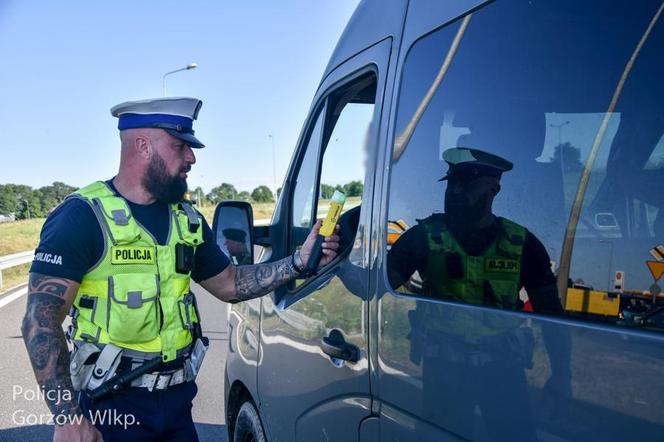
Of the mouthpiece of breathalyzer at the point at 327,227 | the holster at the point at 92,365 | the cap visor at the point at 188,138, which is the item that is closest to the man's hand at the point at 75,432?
the holster at the point at 92,365

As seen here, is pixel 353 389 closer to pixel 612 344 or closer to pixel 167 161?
pixel 612 344

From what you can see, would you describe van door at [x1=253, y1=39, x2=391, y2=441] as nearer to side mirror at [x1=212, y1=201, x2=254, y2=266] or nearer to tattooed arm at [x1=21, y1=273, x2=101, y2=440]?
side mirror at [x1=212, y1=201, x2=254, y2=266]

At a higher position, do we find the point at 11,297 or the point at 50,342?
the point at 50,342

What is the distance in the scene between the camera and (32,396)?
519 cm

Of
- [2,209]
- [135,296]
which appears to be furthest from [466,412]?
[2,209]

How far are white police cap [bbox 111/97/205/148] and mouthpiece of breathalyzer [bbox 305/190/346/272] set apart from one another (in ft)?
2.14

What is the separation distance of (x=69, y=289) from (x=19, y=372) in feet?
15.2

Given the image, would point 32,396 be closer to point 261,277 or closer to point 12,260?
point 261,277

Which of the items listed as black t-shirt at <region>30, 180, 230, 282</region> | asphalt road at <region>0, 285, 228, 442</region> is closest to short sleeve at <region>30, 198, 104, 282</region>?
black t-shirt at <region>30, 180, 230, 282</region>

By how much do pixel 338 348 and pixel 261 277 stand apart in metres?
0.81

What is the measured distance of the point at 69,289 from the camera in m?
2.12

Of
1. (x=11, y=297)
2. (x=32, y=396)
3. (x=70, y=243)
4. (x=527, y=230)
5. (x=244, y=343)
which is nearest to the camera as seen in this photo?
(x=527, y=230)

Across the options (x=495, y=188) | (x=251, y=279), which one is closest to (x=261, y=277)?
(x=251, y=279)

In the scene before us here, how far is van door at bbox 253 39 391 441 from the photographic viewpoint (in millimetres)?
2008
